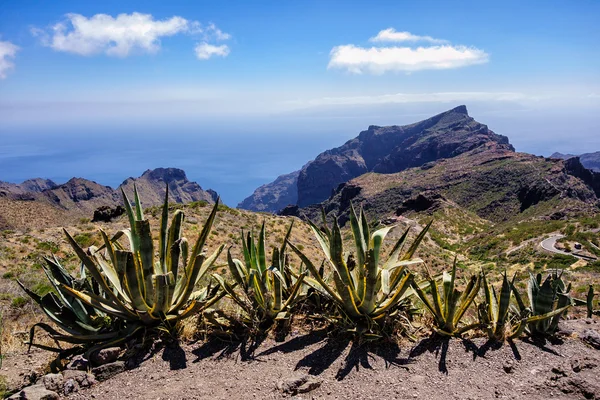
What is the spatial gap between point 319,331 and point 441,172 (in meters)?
99.5

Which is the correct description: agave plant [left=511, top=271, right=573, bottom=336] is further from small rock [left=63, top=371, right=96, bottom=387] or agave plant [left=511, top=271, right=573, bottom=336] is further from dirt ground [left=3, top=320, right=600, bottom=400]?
small rock [left=63, top=371, right=96, bottom=387]

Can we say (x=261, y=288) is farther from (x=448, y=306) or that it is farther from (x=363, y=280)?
(x=448, y=306)

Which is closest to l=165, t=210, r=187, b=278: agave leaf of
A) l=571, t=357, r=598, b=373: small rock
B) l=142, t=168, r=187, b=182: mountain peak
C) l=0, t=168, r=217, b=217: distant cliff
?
l=571, t=357, r=598, b=373: small rock

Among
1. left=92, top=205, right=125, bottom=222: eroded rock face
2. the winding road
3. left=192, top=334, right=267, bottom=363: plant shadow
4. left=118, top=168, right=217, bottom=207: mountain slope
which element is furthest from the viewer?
left=118, top=168, right=217, bottom=207: mountain slope

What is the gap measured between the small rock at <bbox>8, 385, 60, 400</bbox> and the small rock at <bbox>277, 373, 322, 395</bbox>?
6.66 feet

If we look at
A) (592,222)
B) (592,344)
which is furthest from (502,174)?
(592,344)

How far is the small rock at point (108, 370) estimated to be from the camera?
376 cm

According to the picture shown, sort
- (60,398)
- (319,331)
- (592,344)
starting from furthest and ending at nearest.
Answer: (319,331), (592,344), (60,398)

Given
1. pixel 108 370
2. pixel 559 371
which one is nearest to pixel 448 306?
pixel 559 371

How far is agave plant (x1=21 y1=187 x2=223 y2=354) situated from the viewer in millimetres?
3957

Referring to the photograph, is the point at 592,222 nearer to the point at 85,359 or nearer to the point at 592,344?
the point at 592,344

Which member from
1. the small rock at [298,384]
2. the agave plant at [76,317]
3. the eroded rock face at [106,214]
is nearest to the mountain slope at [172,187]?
the eroded rock face at [106,214]

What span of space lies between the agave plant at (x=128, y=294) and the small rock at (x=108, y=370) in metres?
0.31

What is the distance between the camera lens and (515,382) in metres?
3.51
